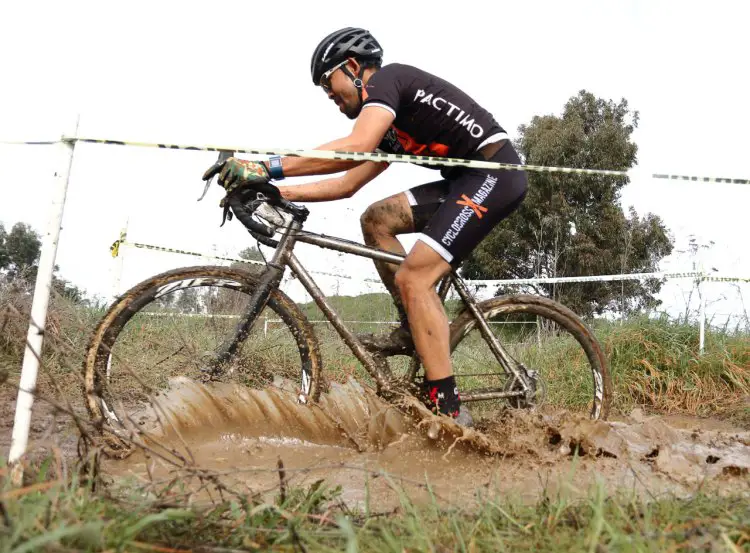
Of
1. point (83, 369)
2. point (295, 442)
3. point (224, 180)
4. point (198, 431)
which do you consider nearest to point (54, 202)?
point (224, 180)

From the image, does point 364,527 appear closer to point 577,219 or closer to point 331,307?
point 331,307

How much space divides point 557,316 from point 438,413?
1140mm

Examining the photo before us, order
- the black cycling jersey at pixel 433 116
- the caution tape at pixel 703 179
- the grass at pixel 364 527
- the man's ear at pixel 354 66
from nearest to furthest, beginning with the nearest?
the grass at pixel 364 527
the caution tape at pixel 703 179
the black cycling jersey at pixel 433 116
the man's ear at pixel 354 66

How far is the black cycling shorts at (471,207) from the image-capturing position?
148 inches

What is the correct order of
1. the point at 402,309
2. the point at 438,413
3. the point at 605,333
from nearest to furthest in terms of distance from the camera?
the point at 438,413, the point at 402,309, the point at 605,333

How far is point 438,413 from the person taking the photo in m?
3.82

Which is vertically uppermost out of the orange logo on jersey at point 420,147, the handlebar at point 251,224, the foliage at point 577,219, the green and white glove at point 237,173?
the foliage at point 577,219

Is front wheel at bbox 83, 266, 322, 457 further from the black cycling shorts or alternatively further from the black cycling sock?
the black cycling shorts

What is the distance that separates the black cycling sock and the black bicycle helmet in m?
1.96

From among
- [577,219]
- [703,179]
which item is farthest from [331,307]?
[577,219]

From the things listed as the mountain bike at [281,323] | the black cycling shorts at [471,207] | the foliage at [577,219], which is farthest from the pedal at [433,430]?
the foliage at [577,219]

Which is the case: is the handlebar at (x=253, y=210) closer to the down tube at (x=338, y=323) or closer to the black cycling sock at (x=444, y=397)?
the down tube at (x=338, y=323)

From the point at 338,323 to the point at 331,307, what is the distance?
111mm

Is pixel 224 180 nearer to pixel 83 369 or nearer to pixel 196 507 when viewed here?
pixel 83 369
